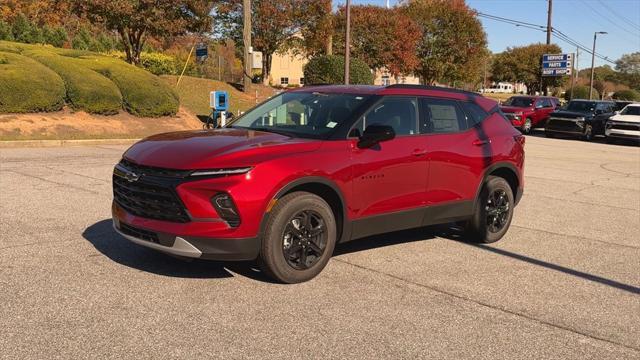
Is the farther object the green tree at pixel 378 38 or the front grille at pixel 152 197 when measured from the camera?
the green tree at pixel 378 38

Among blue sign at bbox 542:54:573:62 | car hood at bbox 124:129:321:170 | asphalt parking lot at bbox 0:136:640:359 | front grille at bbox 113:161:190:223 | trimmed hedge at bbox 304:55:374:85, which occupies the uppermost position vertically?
blue sign at bbox 542:54:573:62

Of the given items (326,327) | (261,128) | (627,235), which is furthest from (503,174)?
(326,327)

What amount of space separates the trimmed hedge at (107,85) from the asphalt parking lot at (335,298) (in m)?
10.8

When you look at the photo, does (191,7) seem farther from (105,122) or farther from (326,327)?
(326,327)

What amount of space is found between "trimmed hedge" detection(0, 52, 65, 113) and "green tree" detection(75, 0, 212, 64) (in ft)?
25.0

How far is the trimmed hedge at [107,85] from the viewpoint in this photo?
1770 cm

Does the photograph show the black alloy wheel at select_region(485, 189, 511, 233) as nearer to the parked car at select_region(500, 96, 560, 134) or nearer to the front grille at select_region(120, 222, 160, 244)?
the front grille at select_region(120, 222, 160, 244)

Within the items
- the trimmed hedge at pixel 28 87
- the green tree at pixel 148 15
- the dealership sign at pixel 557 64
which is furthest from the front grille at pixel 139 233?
the dealership sign at pixel 557 64

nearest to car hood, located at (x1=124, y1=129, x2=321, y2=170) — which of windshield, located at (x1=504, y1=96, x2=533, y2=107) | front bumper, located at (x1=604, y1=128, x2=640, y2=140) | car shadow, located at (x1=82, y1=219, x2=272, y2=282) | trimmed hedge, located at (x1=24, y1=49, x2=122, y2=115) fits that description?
car shadow, located at (x1=82, y1=219, x2=272, y2=282)

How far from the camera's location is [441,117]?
621 centimetres

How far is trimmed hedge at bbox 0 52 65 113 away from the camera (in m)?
16.0

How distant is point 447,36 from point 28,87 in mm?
35965

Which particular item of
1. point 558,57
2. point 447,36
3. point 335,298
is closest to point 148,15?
point 335,298

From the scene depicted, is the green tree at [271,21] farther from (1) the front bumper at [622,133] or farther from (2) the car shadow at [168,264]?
(2) the car shadow at [168,264]
